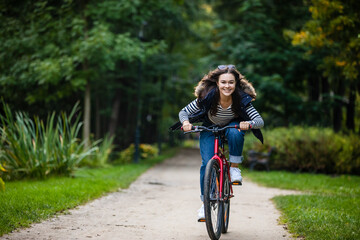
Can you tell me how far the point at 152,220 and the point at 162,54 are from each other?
1796 centimetres

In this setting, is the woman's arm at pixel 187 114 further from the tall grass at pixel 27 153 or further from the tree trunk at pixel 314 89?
the tree trunk at pixel 314 89

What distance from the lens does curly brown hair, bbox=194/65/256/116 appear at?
5234mm

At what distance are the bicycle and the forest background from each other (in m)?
5.45

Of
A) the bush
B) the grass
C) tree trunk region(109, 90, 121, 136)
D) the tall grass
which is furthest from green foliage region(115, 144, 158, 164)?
the grass

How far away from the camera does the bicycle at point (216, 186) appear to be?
4.65 metres

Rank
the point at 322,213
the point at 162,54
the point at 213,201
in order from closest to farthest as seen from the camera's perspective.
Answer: the point at 213,201 → the point at 322,213 → the point at 162,54

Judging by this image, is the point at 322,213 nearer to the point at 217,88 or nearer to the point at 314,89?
Result: the point at 217,88

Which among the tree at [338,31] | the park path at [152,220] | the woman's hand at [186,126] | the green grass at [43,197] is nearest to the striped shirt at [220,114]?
the woman's hand at [186,126]

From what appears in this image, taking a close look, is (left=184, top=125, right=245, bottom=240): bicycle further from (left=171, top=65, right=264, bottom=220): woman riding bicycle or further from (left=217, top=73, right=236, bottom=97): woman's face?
Answer: (left=217, top=73, right=236, bottom=97): woman's face

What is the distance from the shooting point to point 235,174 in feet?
17.3

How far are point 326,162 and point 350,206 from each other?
7835 millimetres

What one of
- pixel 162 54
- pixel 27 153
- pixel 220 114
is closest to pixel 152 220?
pixel 220 114

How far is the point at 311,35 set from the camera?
11523 millimetres

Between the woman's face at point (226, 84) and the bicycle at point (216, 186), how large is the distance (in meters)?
0.41
